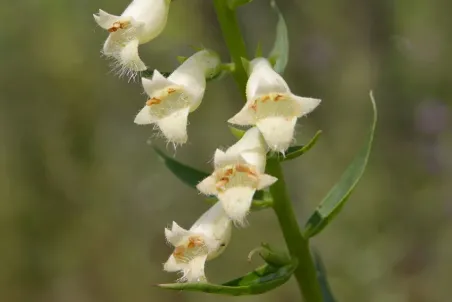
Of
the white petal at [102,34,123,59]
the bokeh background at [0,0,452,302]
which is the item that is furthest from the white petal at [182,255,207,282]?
the bokeh background at [0,0,452,302]

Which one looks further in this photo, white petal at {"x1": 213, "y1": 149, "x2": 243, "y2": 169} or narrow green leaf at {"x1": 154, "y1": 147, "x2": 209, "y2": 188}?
narrow green leaf at {"x1": 154, "y1": 147, "x2": 209, "y2": 188}

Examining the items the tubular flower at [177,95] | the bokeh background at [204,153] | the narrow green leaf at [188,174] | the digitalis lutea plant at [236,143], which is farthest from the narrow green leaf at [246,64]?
the bokeh background at [204,153]

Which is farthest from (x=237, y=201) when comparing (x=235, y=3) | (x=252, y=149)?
(x=235, y=3)

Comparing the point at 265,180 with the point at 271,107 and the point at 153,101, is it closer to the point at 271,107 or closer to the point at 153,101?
the point at 271,107

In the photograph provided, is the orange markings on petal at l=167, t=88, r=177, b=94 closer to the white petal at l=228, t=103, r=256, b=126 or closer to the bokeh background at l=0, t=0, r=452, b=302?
the white petal at l=228, t=103, r=256, b=126

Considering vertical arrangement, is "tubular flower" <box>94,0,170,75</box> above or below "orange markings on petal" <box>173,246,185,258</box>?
above

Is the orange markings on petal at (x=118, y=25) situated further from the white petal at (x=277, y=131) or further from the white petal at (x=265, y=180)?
the white petal at (x=265, y=180)

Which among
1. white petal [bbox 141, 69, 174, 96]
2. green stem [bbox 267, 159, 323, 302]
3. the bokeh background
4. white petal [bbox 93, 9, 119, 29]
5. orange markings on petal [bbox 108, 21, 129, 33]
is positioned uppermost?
white petal [bbox 93, 9, 119, 29]
